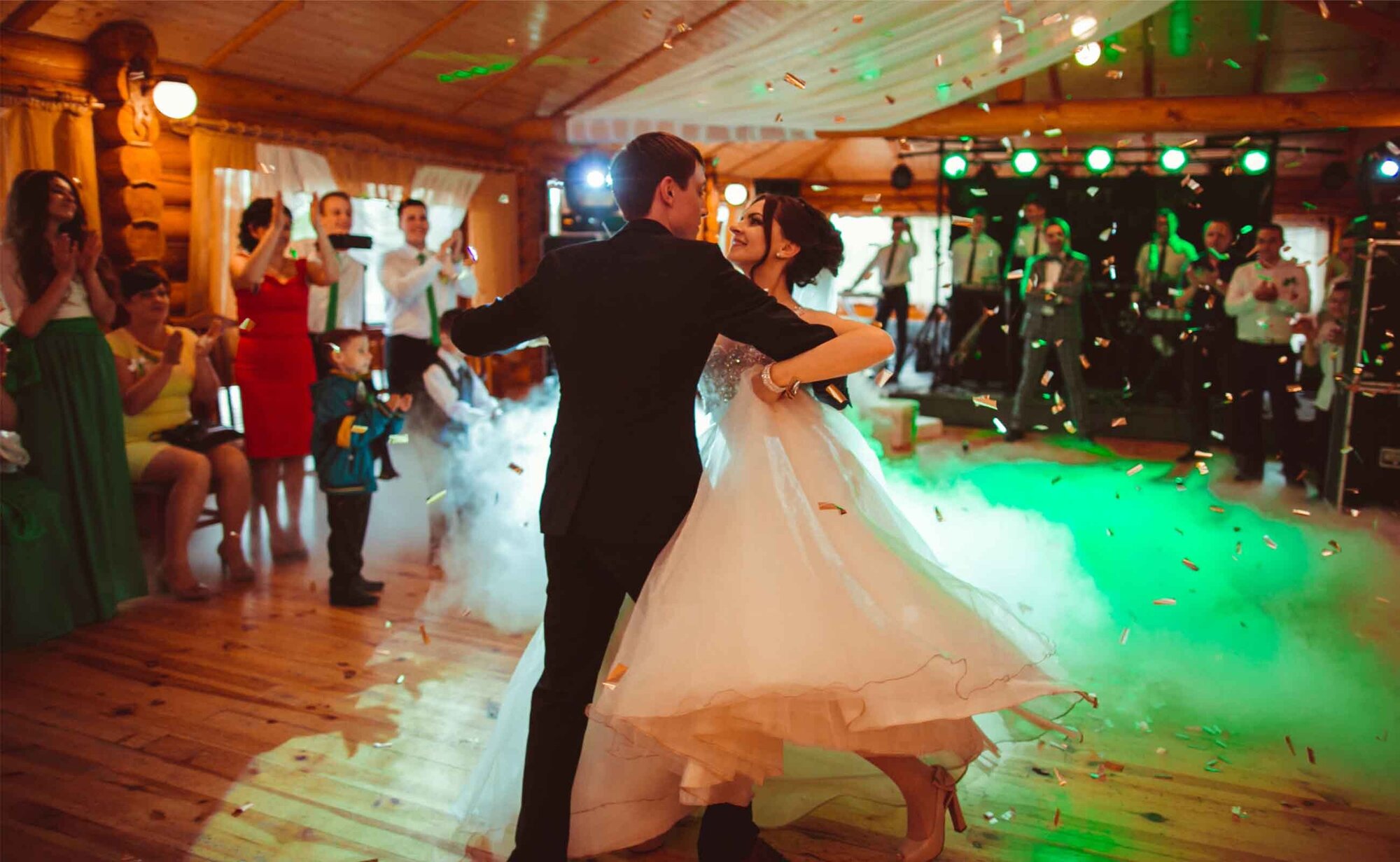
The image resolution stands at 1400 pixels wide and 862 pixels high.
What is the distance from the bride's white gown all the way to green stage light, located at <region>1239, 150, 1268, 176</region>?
8.34m

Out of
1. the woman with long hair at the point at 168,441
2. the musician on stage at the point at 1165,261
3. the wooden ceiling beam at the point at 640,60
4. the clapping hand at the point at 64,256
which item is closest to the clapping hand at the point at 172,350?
the woman with long hair at the point at 168,441

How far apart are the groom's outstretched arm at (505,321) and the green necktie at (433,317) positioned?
296cm

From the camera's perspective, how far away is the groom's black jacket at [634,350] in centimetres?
182

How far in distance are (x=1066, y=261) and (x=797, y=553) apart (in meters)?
6.03

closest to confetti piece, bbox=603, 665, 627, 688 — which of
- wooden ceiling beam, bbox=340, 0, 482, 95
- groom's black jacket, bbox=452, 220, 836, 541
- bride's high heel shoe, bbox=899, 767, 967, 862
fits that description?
groom's black jacket, bbox=452, 220, 836, 541

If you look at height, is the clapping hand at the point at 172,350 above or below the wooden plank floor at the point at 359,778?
above

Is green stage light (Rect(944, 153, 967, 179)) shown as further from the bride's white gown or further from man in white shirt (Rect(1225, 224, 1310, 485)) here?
the bride's white gown

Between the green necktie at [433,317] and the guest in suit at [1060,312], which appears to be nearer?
the green necktie at [433,317]

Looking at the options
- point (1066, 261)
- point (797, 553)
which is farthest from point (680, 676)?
point (1066, 261)

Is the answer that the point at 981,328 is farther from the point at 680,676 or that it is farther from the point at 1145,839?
the point at 680,676

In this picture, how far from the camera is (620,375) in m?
1.84

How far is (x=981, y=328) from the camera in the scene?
33.6 feet

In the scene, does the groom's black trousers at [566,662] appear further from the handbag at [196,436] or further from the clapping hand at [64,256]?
the handbag at [196,436]

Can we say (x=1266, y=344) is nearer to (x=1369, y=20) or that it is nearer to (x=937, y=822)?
(x=1369, y=20)
